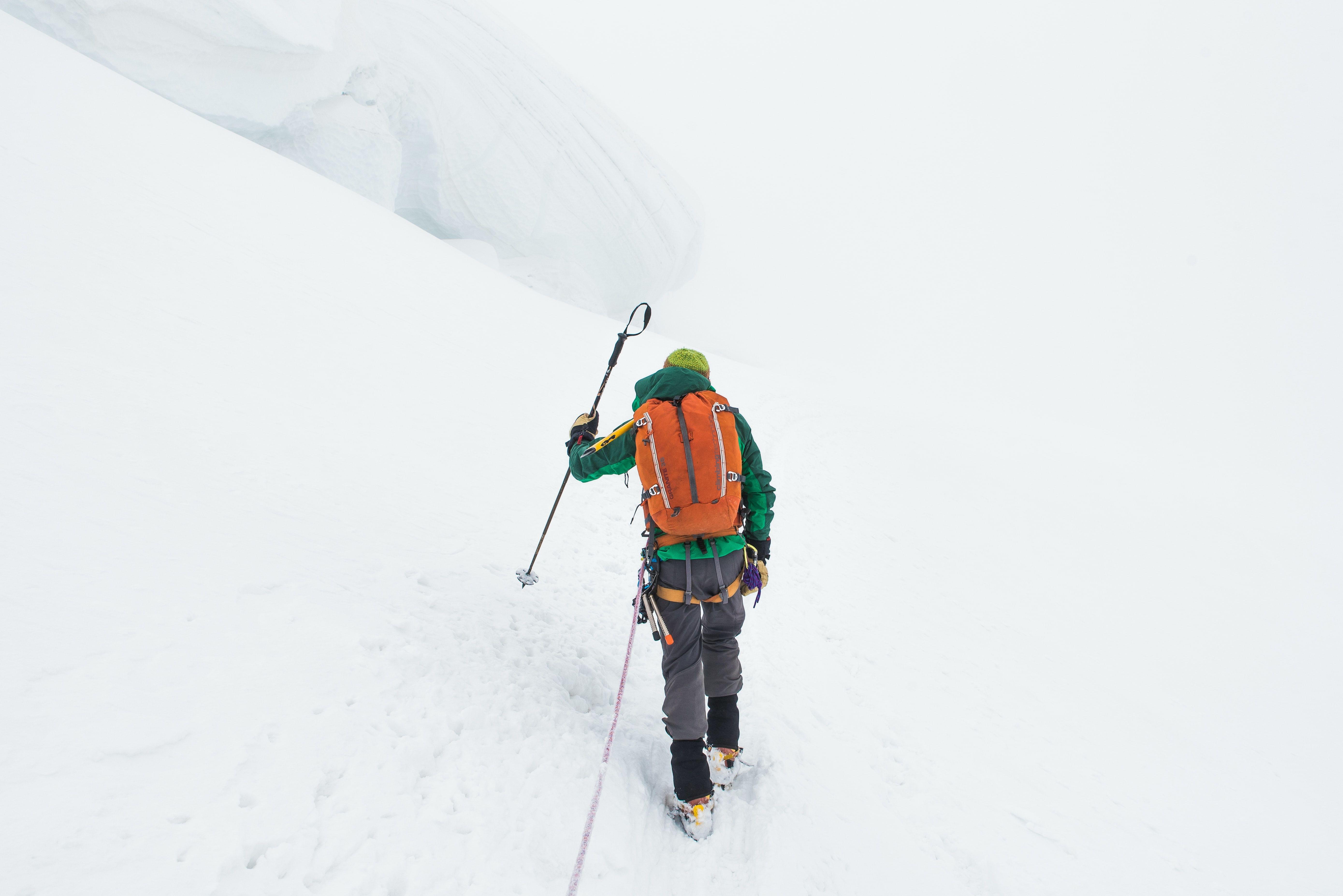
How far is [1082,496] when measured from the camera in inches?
650

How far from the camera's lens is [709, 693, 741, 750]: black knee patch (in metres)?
3.16

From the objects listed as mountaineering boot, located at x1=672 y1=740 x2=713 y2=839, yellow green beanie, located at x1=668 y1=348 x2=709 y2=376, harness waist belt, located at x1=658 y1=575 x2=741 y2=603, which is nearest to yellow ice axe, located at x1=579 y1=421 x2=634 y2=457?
yellow green beanie, located at x1=668 y1=348 x2=709 y2=376

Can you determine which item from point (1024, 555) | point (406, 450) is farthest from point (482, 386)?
point (1024, 555)

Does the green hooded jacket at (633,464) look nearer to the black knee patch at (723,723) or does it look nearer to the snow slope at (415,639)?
the black knee patch at (723,723)

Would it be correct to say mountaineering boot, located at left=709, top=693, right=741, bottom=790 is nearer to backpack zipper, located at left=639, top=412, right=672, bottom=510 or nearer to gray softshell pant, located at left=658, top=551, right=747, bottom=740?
gray softshell pant, located at left=658, top=551, right=747, bottom=740

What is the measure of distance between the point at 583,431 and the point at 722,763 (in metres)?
1.89

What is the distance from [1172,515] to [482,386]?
19.3 m

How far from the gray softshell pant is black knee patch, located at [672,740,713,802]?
0.11 ft

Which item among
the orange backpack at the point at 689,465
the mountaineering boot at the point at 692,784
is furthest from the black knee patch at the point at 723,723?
the orange backpack at the point at 689,465

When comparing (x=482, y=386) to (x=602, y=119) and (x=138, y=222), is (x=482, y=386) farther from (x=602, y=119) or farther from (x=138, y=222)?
(x=602, y=119)

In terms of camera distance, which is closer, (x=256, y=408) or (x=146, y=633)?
(x=146, y=633)

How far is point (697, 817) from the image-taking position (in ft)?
9.41

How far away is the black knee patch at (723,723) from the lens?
316 cm

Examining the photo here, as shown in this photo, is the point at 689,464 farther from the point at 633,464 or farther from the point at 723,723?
the point at 723,723
